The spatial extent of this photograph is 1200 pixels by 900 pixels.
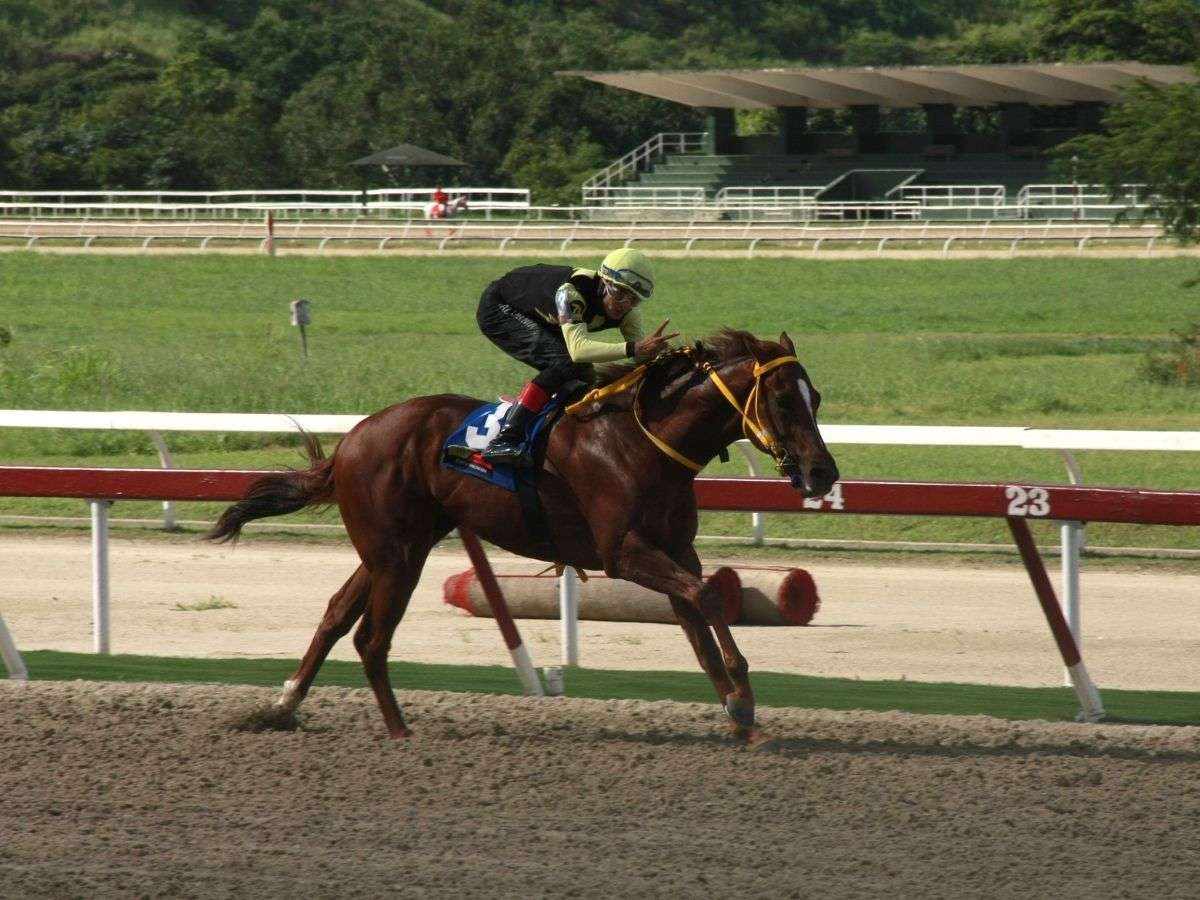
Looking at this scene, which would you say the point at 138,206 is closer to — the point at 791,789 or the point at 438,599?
the point at 438,599

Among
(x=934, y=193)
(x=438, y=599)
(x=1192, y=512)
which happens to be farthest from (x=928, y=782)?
(x=934, y=193)

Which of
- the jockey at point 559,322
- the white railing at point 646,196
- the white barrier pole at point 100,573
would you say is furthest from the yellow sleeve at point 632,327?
the white railing at point 646,196

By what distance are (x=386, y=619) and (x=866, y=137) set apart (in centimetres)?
5119

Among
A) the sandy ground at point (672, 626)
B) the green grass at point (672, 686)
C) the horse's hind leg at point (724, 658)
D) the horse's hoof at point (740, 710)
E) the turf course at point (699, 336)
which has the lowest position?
the turf course at point (699, 336)

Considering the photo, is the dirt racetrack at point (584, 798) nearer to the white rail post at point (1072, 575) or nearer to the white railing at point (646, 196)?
the white rail post at point (1072, 575)

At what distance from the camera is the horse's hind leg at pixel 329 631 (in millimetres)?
6828

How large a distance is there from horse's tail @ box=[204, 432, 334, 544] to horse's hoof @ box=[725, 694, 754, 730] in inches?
67.2

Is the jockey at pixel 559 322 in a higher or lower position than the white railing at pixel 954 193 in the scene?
higher

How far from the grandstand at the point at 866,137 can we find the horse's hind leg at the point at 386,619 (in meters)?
43.9

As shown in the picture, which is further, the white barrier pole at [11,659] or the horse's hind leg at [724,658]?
the white barrier pole at [11,659]

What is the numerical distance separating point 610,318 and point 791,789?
5.66ft

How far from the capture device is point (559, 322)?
665 cm

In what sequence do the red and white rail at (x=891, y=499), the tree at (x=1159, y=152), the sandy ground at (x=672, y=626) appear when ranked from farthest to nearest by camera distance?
the tree at (x=1159, y=152), the sandy ground at (x=672, y=626), the red and white rail at (x=891, y=499)

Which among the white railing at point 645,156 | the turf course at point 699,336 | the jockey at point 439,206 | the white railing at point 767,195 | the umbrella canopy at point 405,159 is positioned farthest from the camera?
the white railing at point 645,156
